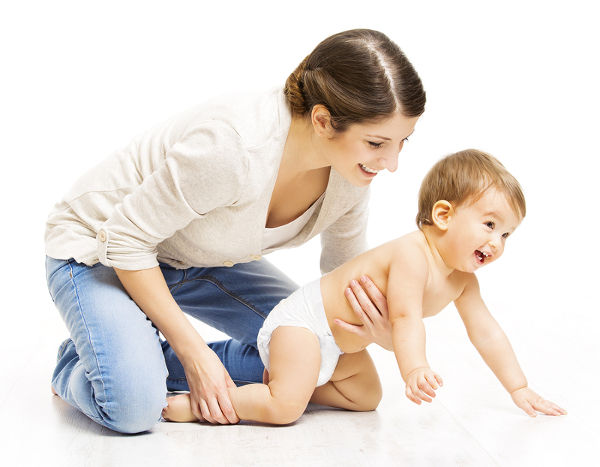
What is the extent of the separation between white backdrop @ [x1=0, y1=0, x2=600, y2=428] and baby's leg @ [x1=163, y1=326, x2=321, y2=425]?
5.12ft

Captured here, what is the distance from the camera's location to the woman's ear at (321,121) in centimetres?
168

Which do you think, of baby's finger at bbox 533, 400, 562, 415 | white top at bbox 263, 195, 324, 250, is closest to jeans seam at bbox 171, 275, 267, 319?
white top at bbox 263, 195, 324, 250

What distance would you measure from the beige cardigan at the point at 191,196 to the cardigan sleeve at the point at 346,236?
0.25 ft

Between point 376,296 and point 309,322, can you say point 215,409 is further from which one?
point 376,296

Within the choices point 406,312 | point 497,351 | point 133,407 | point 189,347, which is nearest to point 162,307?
point 189,347

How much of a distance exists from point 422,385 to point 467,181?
0.48 meters

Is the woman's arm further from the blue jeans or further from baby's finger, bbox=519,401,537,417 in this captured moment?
baby's finger, bbox=519,401,537,417

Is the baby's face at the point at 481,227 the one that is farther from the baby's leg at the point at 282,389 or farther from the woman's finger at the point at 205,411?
the woman's finger at the point at 205,411

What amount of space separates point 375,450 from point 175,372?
0.68 metres

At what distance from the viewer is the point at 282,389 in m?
1.73

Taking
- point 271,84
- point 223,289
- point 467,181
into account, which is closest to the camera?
point 467,181

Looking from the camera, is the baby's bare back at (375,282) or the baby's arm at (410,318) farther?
the baby's bare back at (375,282)

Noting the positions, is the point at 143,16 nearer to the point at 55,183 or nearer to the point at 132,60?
the point at 132,60

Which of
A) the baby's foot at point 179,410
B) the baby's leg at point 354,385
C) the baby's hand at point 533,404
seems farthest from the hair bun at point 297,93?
the baby's hand at point 533,404
